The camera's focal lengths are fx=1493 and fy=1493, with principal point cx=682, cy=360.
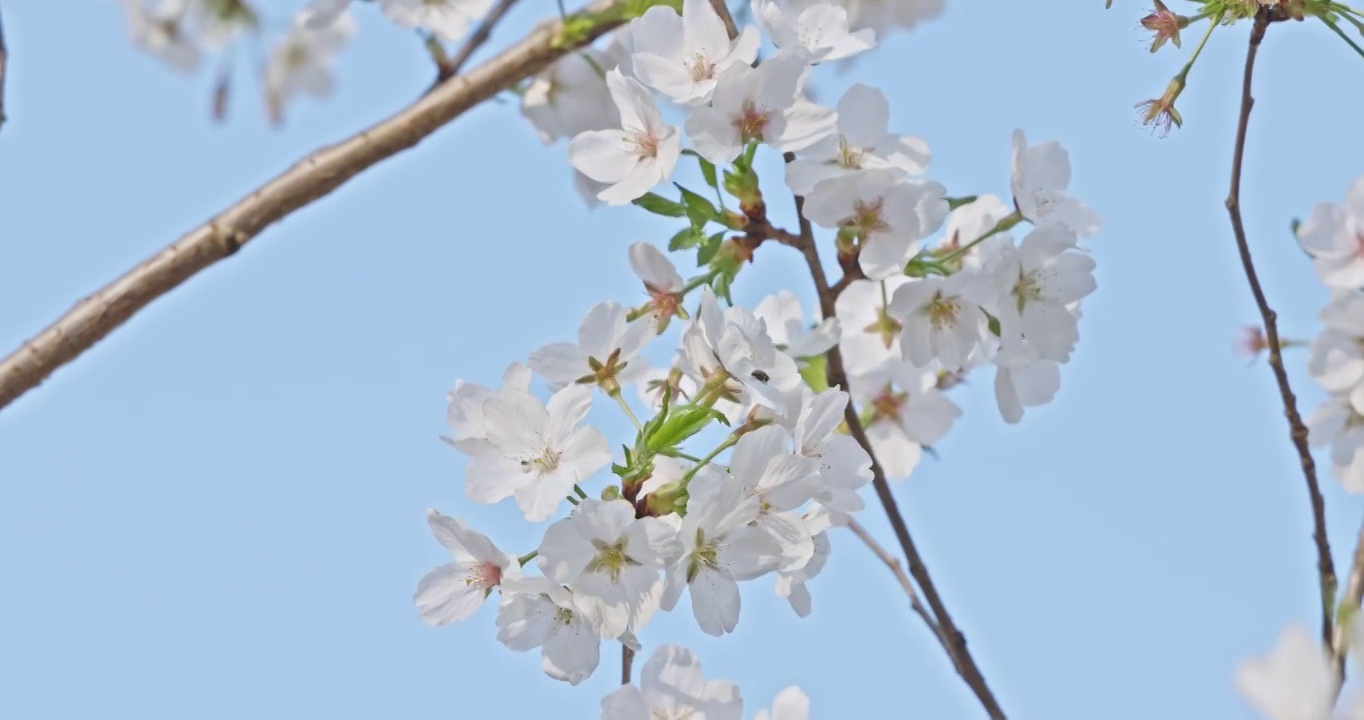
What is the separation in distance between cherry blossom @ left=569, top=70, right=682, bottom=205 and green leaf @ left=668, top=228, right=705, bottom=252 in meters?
0.08

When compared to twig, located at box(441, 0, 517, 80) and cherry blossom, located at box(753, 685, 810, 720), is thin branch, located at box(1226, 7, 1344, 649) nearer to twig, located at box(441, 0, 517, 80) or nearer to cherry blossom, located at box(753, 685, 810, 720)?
cherry blossom, located at box(753, 685, 810, 720)

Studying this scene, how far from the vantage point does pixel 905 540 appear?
6.49ft

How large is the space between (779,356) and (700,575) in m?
0.26

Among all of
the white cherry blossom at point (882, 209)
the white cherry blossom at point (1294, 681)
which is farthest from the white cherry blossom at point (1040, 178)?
the white cherry blossom at point (1294, 681)

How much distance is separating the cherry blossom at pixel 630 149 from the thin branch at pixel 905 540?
0.21 meters

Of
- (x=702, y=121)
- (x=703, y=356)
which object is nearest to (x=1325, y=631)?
(x=703, y=356)

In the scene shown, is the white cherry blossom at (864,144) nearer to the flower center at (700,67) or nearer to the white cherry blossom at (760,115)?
the white cherry blossom at (760,115)

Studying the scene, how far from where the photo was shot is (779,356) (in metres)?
1.70

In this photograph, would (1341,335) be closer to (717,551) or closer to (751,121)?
(751,121)

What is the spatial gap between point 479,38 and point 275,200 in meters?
0.54

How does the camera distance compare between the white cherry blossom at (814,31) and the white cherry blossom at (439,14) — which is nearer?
the white cherry blossom at (814,31)

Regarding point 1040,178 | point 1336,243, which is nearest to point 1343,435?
point 1336,243

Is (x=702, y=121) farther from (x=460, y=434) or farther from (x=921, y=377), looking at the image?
(x=921, y=377)

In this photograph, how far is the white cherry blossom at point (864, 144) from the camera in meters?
1.80
